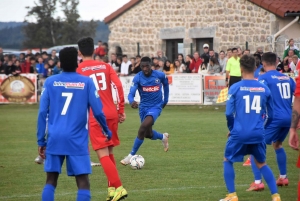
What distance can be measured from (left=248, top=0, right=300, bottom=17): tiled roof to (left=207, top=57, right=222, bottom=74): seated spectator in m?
4.19

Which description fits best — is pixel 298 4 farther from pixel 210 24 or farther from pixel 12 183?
pixel 12 183

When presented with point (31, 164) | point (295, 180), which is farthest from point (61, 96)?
point (31, 164)

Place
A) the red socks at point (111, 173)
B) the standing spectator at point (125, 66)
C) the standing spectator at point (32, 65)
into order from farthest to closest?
the standing spectator at point (32, 65) < the standing spectator at point (125, 66) < the red socks at point (111, 173)

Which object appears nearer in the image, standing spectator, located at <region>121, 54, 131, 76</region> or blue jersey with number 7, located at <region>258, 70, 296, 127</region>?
blue jersey with number 7, located at <region>258, 70, 296, 127</region>

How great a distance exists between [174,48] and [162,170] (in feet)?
70.0

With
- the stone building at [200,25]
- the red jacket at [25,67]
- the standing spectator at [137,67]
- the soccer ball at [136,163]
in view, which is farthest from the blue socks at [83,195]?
the red jacket at [25,67]

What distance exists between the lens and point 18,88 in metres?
29.0

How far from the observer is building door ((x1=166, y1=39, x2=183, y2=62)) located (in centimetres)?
3306

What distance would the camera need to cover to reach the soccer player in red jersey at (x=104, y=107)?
918 cm

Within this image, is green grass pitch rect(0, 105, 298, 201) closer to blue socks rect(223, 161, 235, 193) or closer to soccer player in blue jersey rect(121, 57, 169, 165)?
blue socks rect(223, 161, 235, 193)

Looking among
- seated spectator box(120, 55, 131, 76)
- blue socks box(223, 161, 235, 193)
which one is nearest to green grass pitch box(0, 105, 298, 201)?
blue socks box(223, 161, 235, 193)

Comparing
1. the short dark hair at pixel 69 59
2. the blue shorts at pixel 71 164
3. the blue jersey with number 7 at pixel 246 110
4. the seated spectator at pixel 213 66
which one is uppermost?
the short dark hair at pixel 69 59

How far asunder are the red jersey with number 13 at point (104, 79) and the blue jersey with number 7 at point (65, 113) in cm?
174

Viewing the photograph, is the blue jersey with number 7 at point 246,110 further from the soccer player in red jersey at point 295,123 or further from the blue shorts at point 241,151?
the soccer player in red jersey at point 295,123
